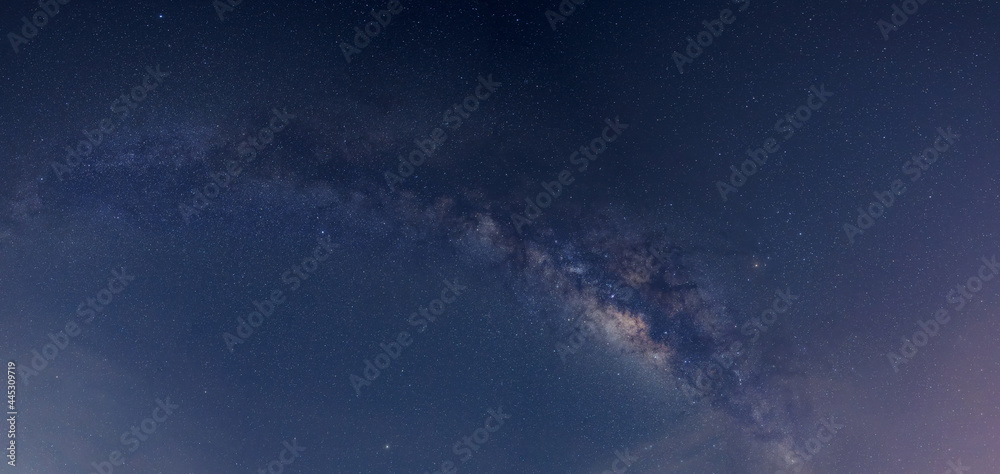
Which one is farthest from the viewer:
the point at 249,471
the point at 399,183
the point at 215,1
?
the point at 249,471

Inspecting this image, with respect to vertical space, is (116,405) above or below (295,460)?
below

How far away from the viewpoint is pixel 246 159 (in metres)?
8.52

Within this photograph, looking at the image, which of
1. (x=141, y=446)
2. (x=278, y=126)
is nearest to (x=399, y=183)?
A: (x=278, y=126)

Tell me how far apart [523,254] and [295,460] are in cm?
622

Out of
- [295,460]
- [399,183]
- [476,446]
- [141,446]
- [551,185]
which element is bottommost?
[141,446]

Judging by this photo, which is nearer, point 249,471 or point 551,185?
point 551,185

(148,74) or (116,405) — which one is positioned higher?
(148,74)

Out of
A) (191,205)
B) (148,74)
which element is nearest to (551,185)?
(191,205)

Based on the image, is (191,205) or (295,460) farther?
(295,460)

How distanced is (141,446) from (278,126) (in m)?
6.85

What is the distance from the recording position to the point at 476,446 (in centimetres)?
953

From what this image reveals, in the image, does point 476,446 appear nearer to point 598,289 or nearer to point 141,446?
point 598,289

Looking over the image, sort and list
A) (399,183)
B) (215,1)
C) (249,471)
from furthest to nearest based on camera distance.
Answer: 1. (249,471)
2. (399,183)
3. (215,1)

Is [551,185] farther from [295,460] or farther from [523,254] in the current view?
[295,460]
